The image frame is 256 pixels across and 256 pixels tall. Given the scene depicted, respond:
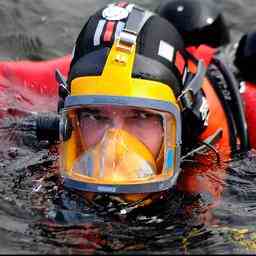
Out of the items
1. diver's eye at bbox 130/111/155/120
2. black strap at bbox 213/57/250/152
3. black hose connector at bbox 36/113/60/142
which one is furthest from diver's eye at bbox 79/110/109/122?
black strap at bbox 213/57/250/152

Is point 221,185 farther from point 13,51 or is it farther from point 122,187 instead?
point 13,51

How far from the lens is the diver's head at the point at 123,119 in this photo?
3.45 m

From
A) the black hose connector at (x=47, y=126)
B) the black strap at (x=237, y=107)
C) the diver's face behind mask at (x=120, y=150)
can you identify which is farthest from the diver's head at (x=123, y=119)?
the black strap at (x=237, y=107)

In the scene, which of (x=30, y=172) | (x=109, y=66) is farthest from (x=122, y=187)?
(x=30, y=172)

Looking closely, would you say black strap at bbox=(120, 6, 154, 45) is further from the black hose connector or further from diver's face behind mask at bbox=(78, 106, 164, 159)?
the black hose connector

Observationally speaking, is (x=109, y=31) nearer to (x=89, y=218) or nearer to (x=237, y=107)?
(x=89, y=218)

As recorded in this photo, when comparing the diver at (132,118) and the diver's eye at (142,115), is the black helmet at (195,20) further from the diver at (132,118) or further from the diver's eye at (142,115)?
the diver's eye at (142,115)

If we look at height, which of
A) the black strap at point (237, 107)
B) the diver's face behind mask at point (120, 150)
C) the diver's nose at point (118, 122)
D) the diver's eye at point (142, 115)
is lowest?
the black strap at point (237, 107)

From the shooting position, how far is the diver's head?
136 inches

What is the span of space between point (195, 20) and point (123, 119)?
2061 millimetres

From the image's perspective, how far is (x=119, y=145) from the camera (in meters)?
3.48

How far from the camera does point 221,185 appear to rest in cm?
404

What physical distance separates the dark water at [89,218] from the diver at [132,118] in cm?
10

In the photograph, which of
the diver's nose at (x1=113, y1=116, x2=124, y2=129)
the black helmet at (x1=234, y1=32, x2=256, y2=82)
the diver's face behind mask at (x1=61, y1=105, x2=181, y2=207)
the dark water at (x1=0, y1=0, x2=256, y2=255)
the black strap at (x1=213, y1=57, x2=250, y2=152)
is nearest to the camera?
the dark water at (x1=0, y1=0, x2=256, y2=255)
